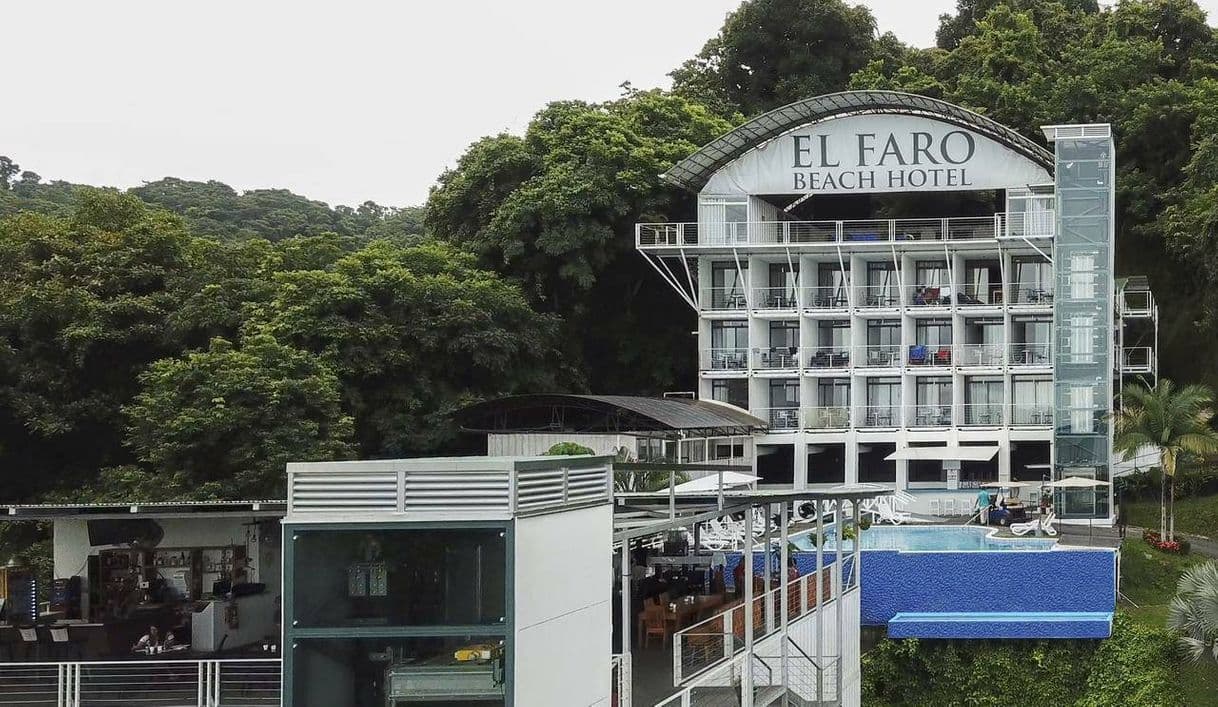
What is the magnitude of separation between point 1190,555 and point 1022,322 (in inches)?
480

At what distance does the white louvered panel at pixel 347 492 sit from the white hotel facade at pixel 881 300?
3214cm

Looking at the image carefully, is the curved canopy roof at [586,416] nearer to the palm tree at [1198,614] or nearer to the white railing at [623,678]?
the palm tree at [1198,614]

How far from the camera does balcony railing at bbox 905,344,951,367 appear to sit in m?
45.4

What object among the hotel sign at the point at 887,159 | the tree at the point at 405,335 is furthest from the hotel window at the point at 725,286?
the tree at the point at 405,335

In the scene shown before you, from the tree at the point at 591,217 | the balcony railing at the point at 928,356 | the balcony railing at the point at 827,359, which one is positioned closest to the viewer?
the balcony railing at the point at 928,356

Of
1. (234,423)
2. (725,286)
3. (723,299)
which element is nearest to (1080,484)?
(723,299)

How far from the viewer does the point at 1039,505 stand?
38.3m

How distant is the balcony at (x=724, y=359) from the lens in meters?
47.0

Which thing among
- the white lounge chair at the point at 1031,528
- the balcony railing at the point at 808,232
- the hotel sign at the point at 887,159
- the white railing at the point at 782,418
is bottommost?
the white lounge chair at the point at 1031,528

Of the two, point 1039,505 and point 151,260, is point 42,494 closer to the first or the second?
point 151,260

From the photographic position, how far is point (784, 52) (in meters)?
57.8

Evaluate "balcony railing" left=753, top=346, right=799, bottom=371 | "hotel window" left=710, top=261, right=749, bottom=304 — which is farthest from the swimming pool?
"hotel window" left=710, top=261, right=749, bottom=304

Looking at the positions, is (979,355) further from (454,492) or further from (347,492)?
(347,492)

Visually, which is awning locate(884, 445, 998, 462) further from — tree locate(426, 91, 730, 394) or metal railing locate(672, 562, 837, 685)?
metal railing locate(672, 562, 837, 685)
